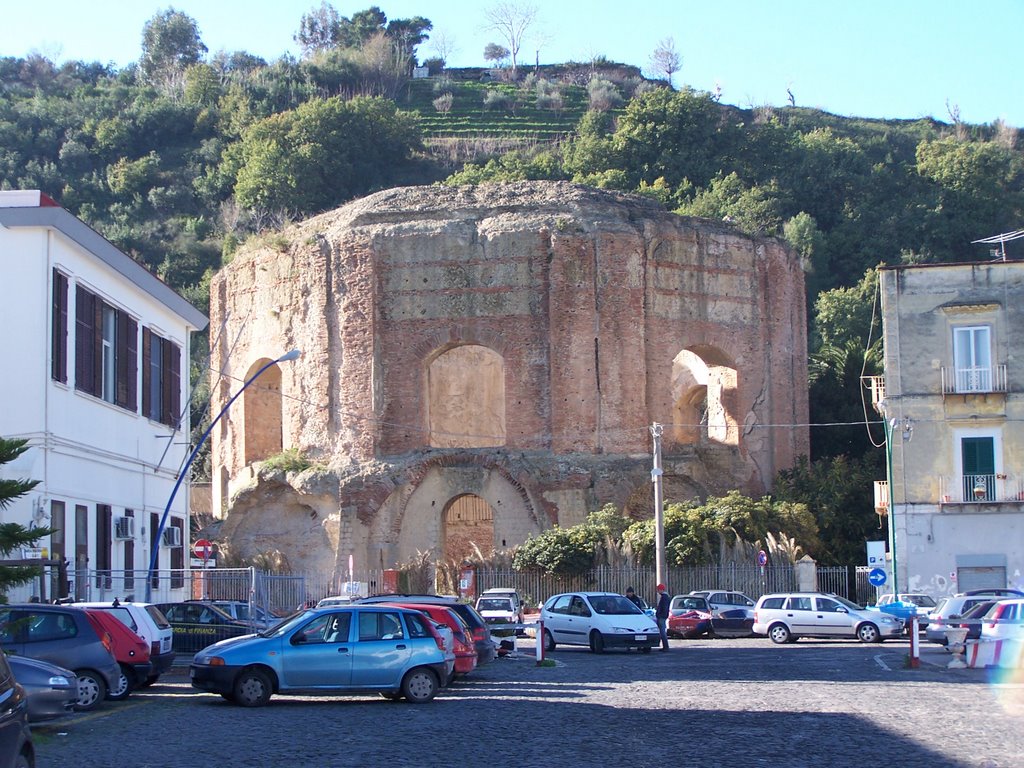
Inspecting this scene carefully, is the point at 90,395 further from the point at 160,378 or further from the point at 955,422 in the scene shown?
the point at 955,422

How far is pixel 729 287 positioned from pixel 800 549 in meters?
9.18

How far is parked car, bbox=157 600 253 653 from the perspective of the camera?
24.4m

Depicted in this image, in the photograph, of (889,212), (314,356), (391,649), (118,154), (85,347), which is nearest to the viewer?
(391,649)

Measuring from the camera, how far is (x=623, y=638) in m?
28.7

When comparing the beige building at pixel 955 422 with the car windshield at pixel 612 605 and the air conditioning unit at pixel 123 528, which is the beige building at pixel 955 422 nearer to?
the car windshield at pixel 612 605

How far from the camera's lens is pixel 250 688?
17.9 meters

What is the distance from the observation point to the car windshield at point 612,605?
29359mm

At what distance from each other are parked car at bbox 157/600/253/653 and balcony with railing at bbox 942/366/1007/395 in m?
20.2

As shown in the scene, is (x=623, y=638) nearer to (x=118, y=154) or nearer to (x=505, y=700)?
(x=505, y=700)

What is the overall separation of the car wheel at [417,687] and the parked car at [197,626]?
273 inches

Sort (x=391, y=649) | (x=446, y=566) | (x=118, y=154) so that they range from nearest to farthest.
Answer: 1. (x=391, y=649)
2. (x=446, y=566)
3. (x=118, y=154)

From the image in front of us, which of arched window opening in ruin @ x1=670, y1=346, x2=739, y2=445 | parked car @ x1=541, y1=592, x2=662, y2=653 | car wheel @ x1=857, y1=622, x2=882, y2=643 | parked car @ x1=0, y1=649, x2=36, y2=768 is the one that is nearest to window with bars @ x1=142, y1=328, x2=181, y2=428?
parked car @ x1=541, y1=592, x2=662, y2=653

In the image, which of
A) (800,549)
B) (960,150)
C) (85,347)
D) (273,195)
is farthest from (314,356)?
(960,150)

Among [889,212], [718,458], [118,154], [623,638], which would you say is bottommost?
[623,638]
